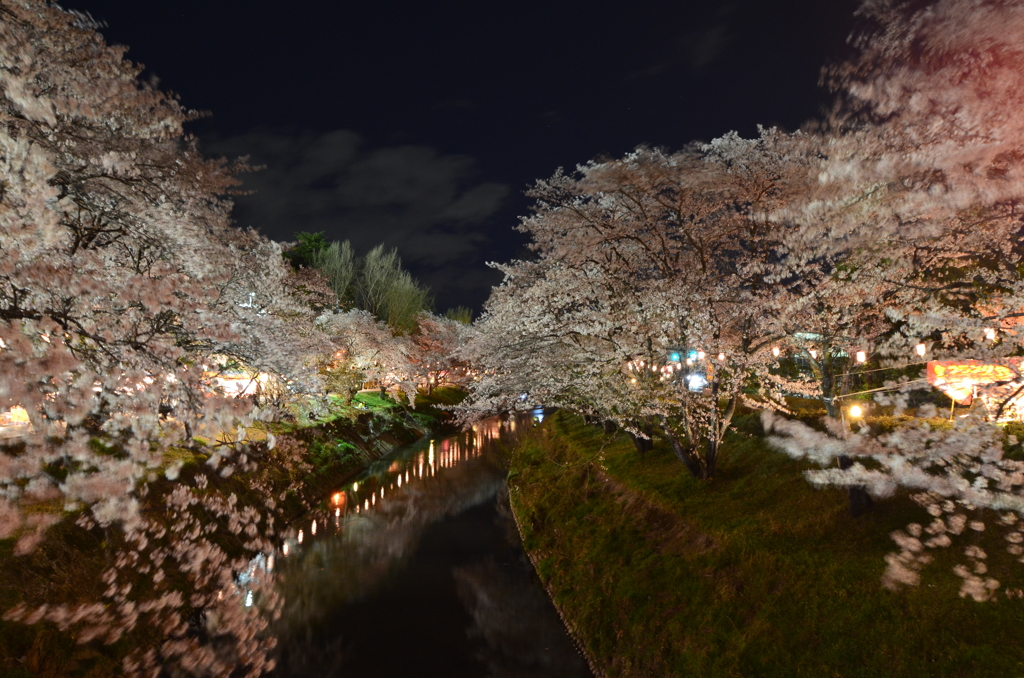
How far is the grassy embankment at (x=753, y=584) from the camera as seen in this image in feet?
24.2

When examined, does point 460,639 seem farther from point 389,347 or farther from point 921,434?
point 389,347

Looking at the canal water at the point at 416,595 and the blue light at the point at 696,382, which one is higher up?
the blue light at the point at 696,382

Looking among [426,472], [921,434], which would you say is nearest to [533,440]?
[426,472]

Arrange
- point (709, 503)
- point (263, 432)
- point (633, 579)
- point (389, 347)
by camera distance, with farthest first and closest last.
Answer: point (389, 347) → point (263, 432) → point (709, 503) → point (633, 579)

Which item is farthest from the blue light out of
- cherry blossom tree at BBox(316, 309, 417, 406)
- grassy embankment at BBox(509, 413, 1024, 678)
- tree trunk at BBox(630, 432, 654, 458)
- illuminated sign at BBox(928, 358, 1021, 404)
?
cherry blossom tree at BBox(316, 309, 417, 406)

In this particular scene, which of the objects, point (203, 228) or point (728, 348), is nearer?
point (728, 348)

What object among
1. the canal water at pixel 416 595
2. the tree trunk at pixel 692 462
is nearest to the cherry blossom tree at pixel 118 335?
→ the canal water at pixel 416 595

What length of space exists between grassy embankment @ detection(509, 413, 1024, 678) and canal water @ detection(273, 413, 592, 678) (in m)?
1.08

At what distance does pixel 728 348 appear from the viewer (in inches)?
529

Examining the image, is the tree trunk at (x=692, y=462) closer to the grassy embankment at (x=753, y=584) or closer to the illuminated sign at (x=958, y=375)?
the grassy embankment at (x=753, y=584)

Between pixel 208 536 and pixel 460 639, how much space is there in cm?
790

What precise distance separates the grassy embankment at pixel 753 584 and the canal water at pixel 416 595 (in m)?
1.08

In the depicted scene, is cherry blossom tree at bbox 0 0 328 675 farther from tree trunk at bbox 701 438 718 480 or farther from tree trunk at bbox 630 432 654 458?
tree trunk at bbox 630 432 654 458

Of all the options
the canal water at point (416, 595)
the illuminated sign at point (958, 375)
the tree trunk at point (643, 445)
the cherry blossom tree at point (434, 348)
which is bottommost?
the canal water at point (416, 595)
